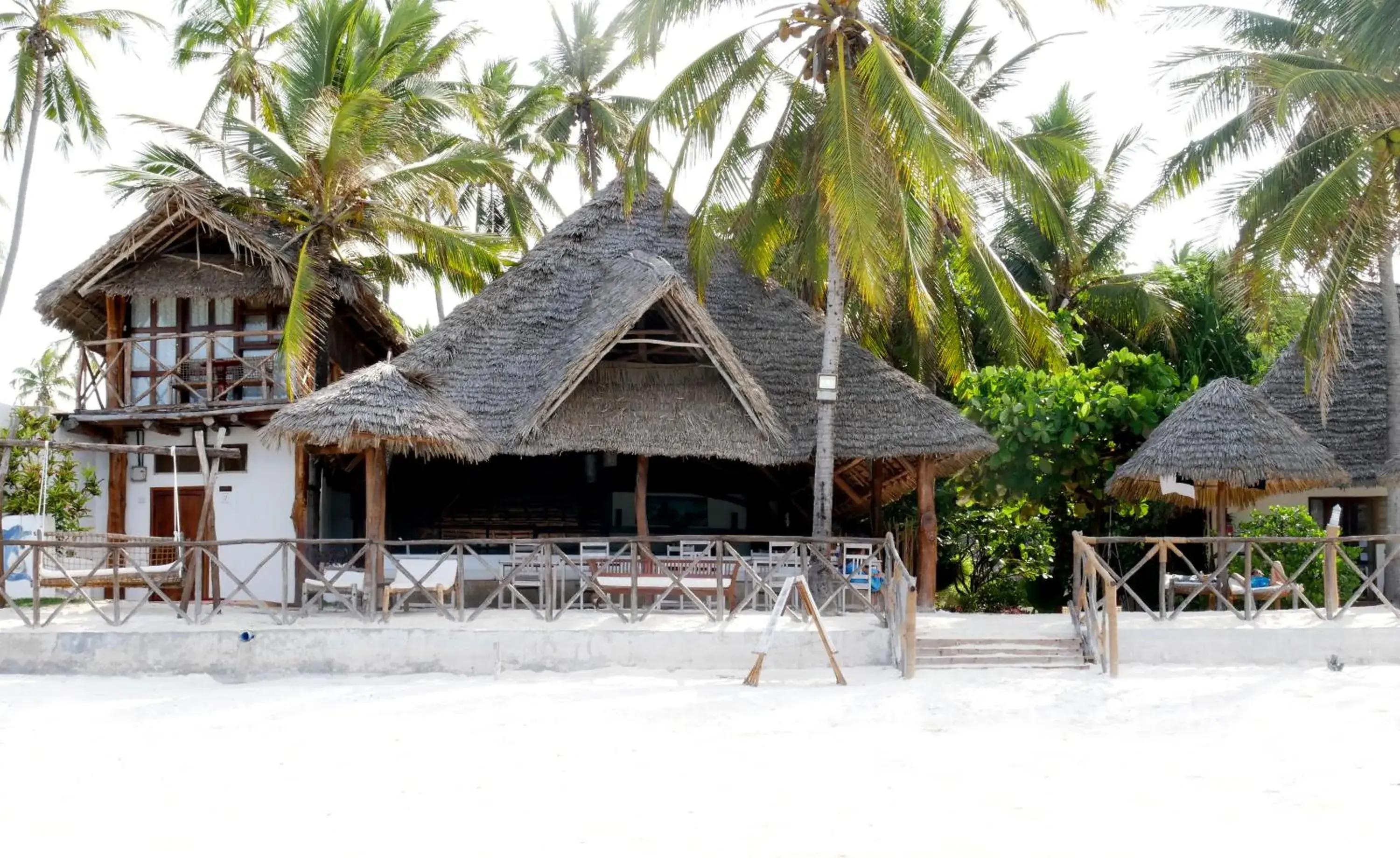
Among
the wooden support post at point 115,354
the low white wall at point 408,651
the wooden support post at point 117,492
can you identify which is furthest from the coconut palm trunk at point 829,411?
the wooden support post at point 117,492

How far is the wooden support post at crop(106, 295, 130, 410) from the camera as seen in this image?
1577cm

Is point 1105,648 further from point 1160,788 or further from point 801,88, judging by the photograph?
point 801,88

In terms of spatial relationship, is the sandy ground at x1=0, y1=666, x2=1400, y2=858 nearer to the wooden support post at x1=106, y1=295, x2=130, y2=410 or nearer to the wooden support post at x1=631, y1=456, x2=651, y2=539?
the wooden support post at x1=631, y1=456, x2=651, y2=539

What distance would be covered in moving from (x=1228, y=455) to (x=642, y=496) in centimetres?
592

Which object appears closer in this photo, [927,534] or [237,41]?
[927,534]

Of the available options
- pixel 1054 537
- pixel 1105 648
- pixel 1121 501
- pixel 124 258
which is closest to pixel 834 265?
pixel 1105 648

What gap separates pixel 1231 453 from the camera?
A: 13.1 m

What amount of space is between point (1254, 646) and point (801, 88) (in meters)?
6.79

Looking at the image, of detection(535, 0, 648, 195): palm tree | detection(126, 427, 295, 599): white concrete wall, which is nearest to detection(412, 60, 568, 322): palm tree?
detection(535, 0, 648, 195): palm tree

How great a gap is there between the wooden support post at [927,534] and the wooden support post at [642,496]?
9.41 ft

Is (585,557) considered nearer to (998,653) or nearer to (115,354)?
(998,653)

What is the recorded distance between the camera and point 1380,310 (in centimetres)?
1659

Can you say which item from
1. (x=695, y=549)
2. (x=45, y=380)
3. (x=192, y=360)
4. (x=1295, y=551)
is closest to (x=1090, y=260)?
(x=1295, y=551)

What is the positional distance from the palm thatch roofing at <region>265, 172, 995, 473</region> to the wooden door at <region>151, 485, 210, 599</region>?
4045mm
